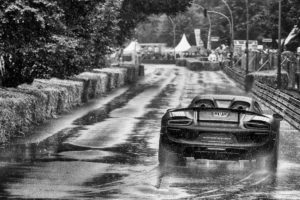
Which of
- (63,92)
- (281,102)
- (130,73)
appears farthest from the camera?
(130,73)

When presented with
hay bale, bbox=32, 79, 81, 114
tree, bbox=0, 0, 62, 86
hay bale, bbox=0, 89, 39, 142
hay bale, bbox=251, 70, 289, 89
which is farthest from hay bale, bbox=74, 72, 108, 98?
hay bale, bbox=0, 89, 39, 142

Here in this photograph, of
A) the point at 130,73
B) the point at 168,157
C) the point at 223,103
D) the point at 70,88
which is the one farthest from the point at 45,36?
the point at 130,73

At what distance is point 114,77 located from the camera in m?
47.3

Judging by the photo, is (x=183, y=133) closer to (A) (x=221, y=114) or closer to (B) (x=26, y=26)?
(A) (x=221, y=114)

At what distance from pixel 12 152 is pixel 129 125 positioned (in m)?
7.80

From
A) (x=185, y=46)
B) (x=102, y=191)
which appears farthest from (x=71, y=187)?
(x=185, y=46)

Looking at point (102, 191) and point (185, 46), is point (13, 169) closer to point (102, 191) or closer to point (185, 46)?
point (102, 191)

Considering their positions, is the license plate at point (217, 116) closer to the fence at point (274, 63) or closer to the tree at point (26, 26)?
the tree at point (26, 26)

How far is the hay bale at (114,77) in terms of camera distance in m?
45.0

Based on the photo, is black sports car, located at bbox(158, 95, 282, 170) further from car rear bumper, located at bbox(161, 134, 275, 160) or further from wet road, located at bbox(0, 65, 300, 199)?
wet road, located at bbox(0, 65, 300, 199)

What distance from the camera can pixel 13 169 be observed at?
44.6 feet

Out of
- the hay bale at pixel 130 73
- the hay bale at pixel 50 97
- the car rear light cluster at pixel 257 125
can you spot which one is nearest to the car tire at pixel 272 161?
the car rear light cluster at pixel 257 125

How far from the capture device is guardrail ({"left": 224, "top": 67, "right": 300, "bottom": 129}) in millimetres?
25297

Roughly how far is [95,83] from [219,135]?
2476cm
